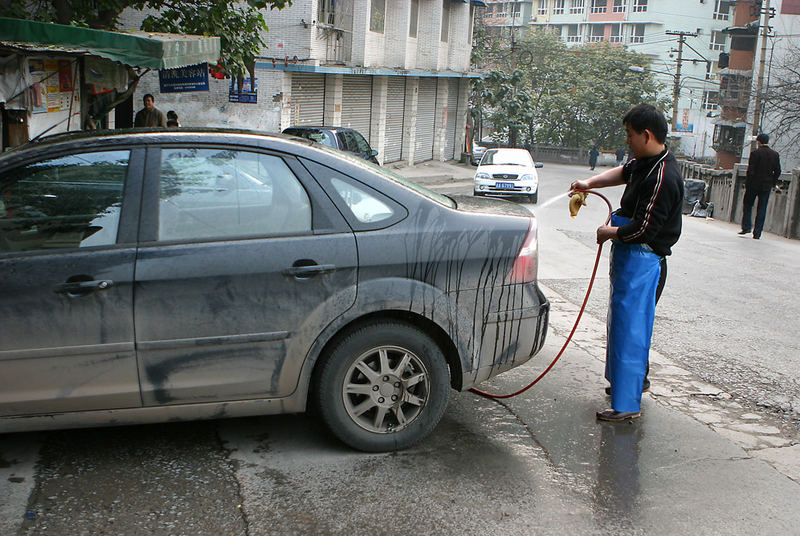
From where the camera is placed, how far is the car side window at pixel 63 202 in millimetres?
3750

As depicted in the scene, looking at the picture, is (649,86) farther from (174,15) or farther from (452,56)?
(174,15)

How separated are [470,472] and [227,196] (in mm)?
1842

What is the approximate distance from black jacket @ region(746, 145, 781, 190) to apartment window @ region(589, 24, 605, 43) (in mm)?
67728

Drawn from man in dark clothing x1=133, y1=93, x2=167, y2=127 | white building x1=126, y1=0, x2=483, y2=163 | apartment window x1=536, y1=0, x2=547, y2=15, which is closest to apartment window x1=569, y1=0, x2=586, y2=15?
apartment window x1=536, y1=0, x2=547, y2=15

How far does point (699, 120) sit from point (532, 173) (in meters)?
49.6

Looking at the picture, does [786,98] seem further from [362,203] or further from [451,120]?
[362,203]

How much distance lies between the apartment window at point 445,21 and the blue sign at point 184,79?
2092 centimetres

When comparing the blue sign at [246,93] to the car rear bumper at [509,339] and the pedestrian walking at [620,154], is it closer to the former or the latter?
the car rear bumper at [509,339]

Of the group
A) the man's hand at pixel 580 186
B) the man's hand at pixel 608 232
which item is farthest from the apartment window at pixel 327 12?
the man's hand at pixel 608 232

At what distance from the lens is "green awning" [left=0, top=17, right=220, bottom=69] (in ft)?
22.8

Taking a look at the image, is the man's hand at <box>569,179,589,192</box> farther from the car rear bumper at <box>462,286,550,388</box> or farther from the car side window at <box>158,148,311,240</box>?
the car side window at <box>158,148,311,240</box>

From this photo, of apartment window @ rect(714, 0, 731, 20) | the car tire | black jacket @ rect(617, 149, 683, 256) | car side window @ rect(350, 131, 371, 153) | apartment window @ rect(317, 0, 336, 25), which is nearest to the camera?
the car tire

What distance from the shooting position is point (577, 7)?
79.8 m

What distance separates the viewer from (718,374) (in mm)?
5969
